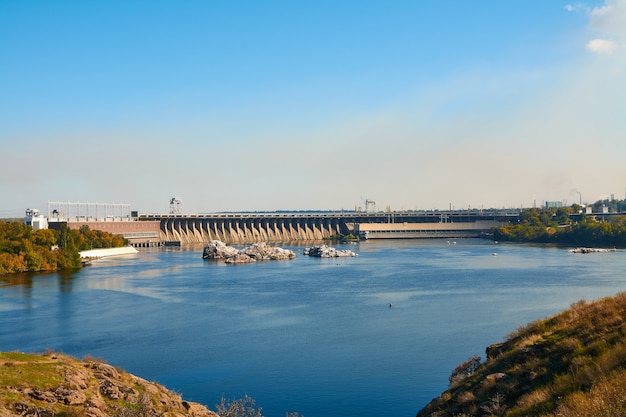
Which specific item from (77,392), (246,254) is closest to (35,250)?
(246,254)

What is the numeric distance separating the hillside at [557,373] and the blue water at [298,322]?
643cm

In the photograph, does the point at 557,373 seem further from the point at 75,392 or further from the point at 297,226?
the point at 297,226

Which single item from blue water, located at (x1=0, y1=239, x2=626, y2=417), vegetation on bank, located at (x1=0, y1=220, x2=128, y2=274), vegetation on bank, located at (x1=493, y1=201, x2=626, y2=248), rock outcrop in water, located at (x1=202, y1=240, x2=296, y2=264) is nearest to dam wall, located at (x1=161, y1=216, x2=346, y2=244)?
vegetation on bank, located at (x1=493, y1=201, x2=626, y2=248)

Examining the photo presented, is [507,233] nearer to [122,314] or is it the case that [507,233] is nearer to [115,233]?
[115,233]

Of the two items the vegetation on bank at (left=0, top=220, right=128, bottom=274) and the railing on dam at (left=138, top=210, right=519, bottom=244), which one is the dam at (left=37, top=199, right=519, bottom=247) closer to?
the railing on dam at (left=138, top=210, right=519, bottom=244)

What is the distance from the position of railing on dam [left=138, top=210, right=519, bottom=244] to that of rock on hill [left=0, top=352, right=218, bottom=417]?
421 feet

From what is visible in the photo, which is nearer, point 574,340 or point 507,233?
point 574,340

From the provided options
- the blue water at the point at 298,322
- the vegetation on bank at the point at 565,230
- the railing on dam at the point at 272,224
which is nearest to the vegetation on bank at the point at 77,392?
the blue water at the point at 298,322

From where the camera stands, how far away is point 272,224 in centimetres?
15975

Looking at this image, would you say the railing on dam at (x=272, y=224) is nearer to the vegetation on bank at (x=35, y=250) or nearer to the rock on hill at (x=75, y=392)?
the vegetation on bank at (x=35, y=250)

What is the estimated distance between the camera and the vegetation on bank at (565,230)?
4638 inches

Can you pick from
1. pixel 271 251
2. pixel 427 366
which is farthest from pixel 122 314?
pixel 271 251

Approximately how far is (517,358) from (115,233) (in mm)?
120611

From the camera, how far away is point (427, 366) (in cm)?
2872
